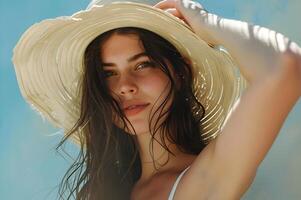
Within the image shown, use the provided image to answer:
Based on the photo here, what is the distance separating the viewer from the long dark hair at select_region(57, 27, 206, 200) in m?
2.08

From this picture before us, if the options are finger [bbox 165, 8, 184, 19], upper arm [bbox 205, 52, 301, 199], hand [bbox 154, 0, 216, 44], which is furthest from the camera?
finger [bbox 165, 8, 184, 19]

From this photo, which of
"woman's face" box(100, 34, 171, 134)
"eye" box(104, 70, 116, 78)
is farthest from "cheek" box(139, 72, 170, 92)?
"eye" box(104, 70, 116, 78)

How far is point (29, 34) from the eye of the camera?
1.99 metres

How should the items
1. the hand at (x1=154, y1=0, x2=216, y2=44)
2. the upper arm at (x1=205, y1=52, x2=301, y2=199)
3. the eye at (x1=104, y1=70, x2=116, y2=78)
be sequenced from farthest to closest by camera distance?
the eye at (x1=104, y1=70, x2=116, y2=78), the hand at (x1=154, y1=0, x2=216, y2=44), the upper arm at (x1=205, y1=52, x2=301, y2=199)

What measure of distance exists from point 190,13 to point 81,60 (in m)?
0.47

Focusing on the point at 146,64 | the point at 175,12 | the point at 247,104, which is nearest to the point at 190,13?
the point at 175,12

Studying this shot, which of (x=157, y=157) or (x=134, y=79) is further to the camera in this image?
(x=157, y=157)

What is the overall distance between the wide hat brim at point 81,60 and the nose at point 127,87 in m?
0.15

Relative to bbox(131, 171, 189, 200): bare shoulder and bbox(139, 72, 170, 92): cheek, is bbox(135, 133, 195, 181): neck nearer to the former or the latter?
bbox(131, 171, 189, 200): bare shoulder

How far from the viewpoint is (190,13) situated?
1.87 meters

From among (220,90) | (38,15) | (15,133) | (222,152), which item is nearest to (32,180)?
(15,133)

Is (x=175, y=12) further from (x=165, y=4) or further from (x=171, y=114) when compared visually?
(x=171, y=114)

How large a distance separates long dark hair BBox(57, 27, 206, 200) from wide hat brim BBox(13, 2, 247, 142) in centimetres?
4

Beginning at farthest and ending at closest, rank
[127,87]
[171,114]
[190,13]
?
[171,114], [127,87], [190,13]
